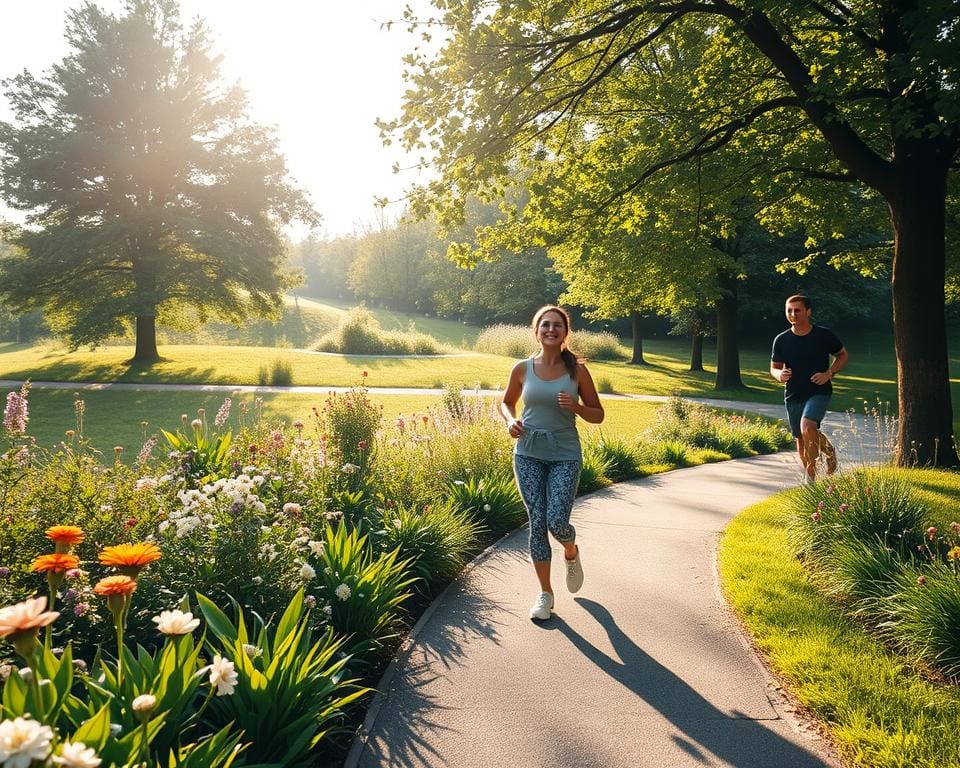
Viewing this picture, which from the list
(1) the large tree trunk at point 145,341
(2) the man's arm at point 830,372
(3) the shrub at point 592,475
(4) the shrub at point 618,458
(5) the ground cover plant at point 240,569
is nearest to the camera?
(5) the ground cover plant at point 240,569

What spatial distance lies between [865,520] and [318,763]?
4.57 metres

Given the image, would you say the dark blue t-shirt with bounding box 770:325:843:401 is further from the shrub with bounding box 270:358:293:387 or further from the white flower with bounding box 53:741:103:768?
the shrub with bounding box 270:358:293:387

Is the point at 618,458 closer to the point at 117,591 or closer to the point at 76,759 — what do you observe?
the point at 117,591

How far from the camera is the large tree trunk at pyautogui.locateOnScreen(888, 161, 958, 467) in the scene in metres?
8.69

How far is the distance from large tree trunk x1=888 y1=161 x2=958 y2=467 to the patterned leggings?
6723mm

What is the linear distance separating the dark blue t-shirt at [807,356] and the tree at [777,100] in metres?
2.52

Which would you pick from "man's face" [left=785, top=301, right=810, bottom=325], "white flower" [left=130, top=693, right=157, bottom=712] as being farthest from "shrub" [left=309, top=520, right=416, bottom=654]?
"man's face" [left=785, top=301, right=810, bottom=325]

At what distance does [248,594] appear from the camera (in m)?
3.72

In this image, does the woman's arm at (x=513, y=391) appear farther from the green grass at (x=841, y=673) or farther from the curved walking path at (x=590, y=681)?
the green grass at (x=841, y=673)

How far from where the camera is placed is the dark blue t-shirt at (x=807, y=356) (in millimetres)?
7273

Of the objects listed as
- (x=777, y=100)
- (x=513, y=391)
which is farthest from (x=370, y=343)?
(x=513, y=391)

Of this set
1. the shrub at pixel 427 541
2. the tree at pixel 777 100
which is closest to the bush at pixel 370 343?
the tree at pixel 777 100

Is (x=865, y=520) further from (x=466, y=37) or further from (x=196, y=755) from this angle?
(x=466, y=37)

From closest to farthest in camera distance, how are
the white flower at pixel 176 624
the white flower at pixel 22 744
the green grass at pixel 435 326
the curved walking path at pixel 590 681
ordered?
the white flower at pixel 22 744 < the white flower at pixel 176 624 < the curved walking path at pixel 590 681 < the green grass at pixel 435 326
